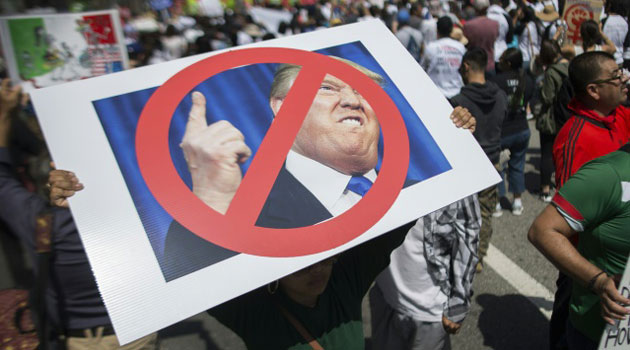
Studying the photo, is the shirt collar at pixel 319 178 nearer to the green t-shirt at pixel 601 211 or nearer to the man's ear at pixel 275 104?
the man's ear at pixel 275 104

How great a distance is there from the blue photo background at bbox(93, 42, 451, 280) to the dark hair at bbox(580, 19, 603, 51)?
14.6 ft

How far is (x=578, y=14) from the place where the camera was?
17.7ft

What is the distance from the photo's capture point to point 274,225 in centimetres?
117

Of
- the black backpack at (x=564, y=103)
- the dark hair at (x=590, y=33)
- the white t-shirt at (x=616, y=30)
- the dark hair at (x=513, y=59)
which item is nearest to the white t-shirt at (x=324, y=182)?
the black backpack at (x=564, y=103)

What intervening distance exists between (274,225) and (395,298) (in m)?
1.24

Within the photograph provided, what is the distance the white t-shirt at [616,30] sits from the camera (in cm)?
550

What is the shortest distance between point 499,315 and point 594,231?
5.63 feet

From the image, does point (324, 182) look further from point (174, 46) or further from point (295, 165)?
point (174, 46)

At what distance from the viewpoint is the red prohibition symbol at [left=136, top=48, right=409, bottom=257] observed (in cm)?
114

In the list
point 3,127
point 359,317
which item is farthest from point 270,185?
point 3,127

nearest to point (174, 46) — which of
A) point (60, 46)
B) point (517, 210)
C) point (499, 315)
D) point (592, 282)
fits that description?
point (60, 46)

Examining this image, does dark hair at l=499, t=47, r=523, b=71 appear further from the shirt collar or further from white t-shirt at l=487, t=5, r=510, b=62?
the shirt collar

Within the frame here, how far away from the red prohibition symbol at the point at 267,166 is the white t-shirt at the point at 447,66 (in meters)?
3.73

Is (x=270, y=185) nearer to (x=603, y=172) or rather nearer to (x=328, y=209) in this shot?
(x=328, y=209)
